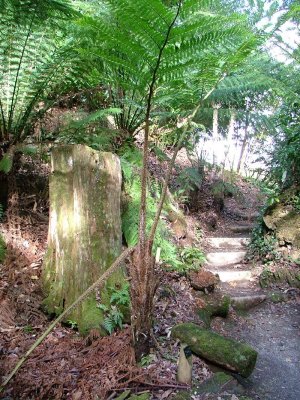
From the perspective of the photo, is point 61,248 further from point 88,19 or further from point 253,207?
point 253,207

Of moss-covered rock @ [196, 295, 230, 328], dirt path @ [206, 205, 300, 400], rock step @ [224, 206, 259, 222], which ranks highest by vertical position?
rock step @ [224, 206, 259, 222]

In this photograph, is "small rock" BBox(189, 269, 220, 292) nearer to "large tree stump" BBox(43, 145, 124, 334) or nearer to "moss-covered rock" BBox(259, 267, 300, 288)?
"moss-covered rock" BBox(259, 267, 300, 288)

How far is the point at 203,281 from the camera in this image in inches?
170

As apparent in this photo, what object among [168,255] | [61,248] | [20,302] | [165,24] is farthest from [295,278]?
[165,24]

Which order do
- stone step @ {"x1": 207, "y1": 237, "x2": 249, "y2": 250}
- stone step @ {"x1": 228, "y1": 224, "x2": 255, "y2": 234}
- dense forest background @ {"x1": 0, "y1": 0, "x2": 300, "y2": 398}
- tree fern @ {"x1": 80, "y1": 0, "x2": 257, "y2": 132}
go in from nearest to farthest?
1. tree fern @ {"x1": 80, "y1": 0, "x2": 257, "y2": 132}
2. dense forest background @ {"x1": 0, "y1": 0, "x2": 300, "y2": 398}
3. stone step @ {"x1": 207, "y1": 237, "x2": 249, "y2": 250}
4. stone step @ {"x1": 228, "y1": 224, "x2": 255, "y2": 234}

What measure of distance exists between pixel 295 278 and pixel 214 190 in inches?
126

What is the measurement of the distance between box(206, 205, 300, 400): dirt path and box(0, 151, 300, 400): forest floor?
0.04 feet

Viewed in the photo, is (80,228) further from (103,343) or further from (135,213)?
(135,213)

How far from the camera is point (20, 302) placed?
278cm

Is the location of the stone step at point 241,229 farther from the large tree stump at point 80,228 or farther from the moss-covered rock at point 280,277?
the large tree stump at point 80,228

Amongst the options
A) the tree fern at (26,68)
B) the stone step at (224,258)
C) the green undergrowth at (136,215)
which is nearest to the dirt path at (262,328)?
the stone step at (224,258)

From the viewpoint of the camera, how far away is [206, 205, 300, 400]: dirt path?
275 centimetres

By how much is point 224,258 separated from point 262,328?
1851 millimetres

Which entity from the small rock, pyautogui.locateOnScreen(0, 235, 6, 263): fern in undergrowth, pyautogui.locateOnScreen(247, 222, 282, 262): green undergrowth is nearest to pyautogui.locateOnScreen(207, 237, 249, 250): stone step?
pyautogui.locateOnScreen(247, 222, 282, 262): green undergrowth
